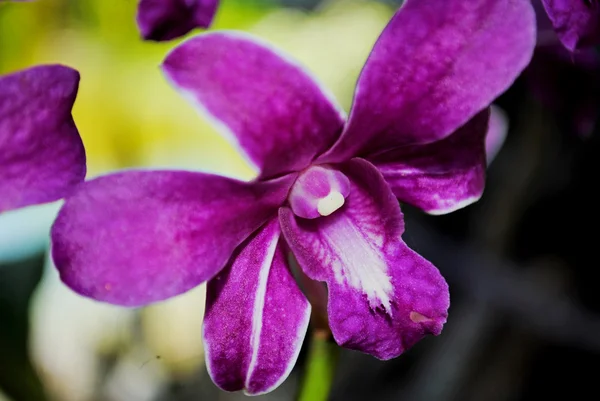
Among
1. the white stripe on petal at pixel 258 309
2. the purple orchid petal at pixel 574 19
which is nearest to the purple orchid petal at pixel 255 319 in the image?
the white stripe on petal at pixel 258 309

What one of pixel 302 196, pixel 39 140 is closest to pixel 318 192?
pixel 302 196

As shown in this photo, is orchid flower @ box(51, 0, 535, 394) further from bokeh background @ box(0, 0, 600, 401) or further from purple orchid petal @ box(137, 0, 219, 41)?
bokeh background @ box(0, 0, 600, 401)

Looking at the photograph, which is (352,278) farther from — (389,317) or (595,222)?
(595,222)

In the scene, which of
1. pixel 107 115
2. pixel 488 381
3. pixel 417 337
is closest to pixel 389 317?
pixel 417 337

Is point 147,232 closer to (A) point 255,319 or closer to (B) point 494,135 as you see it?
(A) point 255,319

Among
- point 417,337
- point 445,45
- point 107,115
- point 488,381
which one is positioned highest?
point 445,45

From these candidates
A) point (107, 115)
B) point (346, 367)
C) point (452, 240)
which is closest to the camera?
point (107, 115)

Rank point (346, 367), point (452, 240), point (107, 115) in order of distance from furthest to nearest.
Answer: point (452, 240) → point (346, 367) → point (107, 115)
